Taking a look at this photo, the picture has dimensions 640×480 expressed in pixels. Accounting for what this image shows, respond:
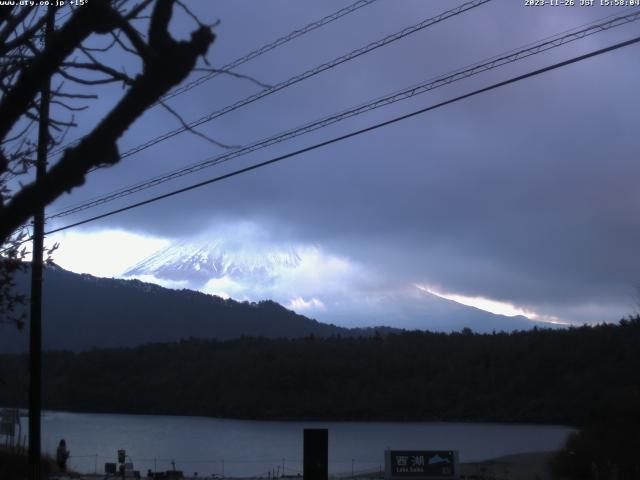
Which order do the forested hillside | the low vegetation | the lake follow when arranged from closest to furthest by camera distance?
1. the lake
2. the low vegetation
3. the forested hillside

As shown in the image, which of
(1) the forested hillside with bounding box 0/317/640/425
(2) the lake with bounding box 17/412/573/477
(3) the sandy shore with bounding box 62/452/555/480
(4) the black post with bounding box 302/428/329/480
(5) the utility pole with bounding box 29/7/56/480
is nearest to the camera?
(5) the utility pole with bounding box 29/7/56/480

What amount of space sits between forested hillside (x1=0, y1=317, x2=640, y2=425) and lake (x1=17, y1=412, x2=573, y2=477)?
5.87 metres

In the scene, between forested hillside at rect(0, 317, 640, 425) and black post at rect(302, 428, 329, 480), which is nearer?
black post at rect(302, 428, 329, 480)

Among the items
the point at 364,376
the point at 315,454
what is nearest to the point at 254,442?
the point at 364,376

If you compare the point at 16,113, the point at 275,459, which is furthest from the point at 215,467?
the point at 16,113

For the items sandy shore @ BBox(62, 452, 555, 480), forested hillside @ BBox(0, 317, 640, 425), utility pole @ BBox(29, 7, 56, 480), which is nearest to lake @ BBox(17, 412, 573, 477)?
forested hillside @ BBox(0, 317, 640, 425)

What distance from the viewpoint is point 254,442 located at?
247ft

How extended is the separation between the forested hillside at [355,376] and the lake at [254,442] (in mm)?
5867

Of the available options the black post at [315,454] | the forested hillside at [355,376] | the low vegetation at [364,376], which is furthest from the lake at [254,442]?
the black post at [315,454]

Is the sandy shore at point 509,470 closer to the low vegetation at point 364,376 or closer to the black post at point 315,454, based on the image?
the black post at point 315,454

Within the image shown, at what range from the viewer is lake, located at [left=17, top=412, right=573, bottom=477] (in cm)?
5475

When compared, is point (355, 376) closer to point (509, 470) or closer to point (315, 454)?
point (509, 470)

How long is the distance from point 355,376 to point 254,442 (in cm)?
4154

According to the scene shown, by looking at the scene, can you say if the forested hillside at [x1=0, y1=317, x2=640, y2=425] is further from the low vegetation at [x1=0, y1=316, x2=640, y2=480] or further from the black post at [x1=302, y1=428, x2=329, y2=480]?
the black post at [x1=302, y1=428, x2=329, y2=480]
